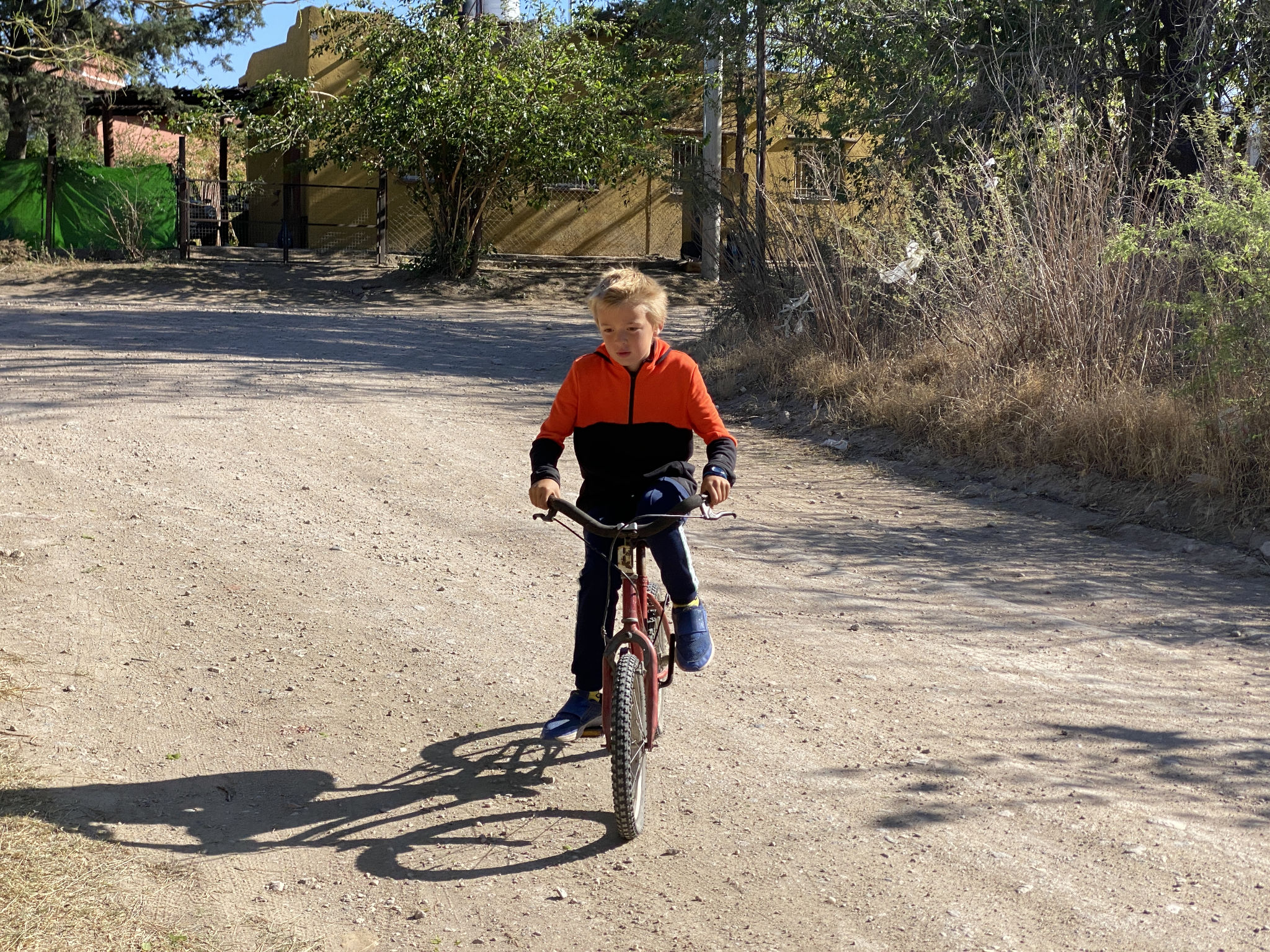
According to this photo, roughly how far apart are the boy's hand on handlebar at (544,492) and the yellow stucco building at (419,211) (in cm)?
2159

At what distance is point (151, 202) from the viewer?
2386cm

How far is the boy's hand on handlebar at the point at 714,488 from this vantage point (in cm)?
337

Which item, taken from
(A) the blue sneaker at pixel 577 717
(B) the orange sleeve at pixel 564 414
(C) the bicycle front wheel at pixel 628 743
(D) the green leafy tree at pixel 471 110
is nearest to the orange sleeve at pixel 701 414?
(B) the orange sleeve at pixel 564 414

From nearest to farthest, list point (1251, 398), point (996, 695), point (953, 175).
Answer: point (996, 695)
point (1251, 398)
point (953, 175)

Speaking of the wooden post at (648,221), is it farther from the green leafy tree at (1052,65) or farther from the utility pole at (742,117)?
the green leafy tree at (1052,65)

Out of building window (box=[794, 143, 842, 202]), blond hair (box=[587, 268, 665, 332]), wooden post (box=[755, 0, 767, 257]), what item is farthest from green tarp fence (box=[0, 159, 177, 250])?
blond hair (box=[587, 268, 665, 332])

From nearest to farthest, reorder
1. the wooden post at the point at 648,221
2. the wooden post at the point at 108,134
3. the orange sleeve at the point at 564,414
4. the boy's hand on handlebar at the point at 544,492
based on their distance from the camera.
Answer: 1. the boy's hand on handlebar at the point at 544,492
2. the orange sleeve at the point at 564,414
3. the wooden post at the point at 648,221
4. the wooden post at the point at 108,134

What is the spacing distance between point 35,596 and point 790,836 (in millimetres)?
3561

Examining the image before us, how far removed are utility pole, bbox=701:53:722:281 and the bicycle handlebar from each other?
566 inches

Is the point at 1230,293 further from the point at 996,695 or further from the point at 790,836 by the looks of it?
the point at 790,836

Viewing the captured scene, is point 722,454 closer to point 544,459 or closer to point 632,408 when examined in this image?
point 632,408

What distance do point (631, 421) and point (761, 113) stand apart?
51.4 feet

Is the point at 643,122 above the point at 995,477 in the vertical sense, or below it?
above

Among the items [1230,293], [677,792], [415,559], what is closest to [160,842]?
[677,792]
